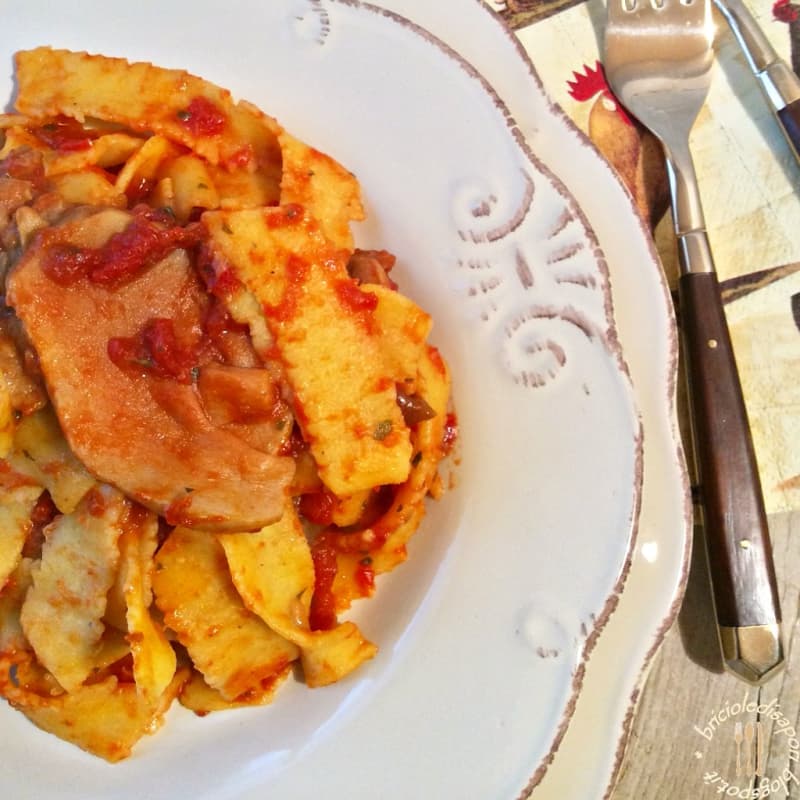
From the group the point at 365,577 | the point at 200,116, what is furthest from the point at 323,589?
the point at 200,116

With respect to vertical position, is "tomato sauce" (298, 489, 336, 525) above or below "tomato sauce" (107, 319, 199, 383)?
below

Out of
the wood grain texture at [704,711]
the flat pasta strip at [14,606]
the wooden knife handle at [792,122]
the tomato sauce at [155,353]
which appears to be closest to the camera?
the tomato sauce at [155,353]

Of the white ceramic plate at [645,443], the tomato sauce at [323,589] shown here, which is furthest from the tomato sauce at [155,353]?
the white ceramic plate at [645,443]

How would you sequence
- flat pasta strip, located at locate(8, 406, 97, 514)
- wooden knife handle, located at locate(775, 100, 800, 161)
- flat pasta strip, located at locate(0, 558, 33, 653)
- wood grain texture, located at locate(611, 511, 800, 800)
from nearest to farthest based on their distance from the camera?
flat pasta strip, located at locate(8, 406, 97, 514) → flat pasta strip, located at locate(0, 558, 33, 653) → wood grain texture, located at locate(611, 511, 800, 800) → wooden knife handle, located at locate(775, 100, 800, 161)

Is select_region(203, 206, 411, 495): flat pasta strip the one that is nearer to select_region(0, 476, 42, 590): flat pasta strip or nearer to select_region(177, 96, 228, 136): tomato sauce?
select_region(177, 96, 228, 136): tomato sauce

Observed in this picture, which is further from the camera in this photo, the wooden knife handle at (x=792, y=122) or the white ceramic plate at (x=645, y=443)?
the wooden knife handle at (x=792, y=122)

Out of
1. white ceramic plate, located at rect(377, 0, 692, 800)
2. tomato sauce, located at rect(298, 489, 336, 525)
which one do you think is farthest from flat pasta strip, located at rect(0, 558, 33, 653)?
white ceramic plate, located at rect(377, 0, 692, 800)

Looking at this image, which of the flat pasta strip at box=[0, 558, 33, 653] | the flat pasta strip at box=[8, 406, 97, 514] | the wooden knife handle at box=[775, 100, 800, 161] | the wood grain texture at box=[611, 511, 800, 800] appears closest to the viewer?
the flat pasta strip at box=[8, 406, 97, 514]

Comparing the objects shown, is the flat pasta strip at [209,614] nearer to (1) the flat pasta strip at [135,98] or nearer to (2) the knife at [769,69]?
(1) the flat pasta strip at [135,98]
